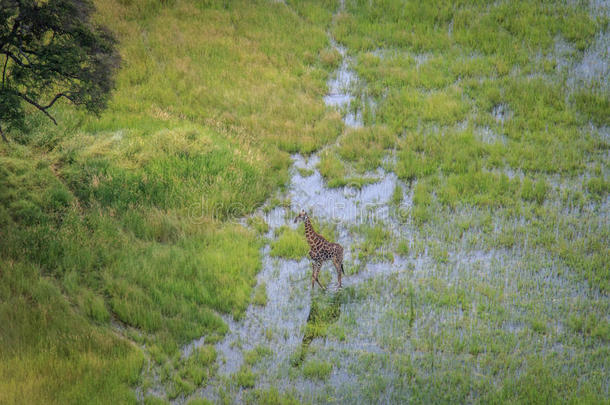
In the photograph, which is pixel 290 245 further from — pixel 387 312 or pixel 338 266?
pixel 387 312

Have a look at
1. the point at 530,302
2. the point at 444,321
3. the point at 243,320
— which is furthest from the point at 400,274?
the point at 243,320

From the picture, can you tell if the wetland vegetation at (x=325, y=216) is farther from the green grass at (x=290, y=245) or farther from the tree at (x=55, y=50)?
the tree at (x=55, y=50)

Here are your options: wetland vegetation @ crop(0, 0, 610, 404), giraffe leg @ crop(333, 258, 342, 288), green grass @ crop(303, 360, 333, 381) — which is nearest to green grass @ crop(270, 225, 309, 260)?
wetland vegetation @ crop(0, 0, 610, 404)

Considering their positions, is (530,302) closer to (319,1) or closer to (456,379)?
(456,379)

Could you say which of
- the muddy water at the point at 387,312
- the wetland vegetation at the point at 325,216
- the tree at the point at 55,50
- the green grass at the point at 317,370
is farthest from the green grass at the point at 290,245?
the tree at the point at 55,50

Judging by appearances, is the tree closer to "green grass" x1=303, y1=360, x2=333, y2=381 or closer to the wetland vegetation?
the wetland vegetation

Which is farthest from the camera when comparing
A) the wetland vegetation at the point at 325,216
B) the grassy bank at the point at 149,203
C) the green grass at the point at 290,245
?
the green grass at the point at 290,245
